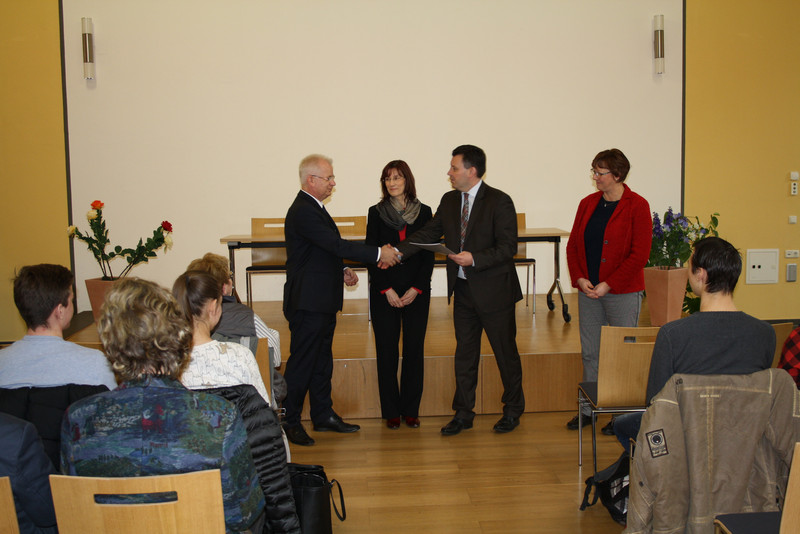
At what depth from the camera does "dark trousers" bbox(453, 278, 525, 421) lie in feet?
12.4

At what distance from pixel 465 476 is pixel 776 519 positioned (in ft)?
5.31

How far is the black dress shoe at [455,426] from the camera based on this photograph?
3.82 m

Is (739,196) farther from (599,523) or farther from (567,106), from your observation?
(599,523)

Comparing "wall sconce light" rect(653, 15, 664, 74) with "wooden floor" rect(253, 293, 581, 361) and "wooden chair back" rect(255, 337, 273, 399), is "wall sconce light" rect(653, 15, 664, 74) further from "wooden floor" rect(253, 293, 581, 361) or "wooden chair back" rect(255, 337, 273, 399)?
"wooden chair back" rect(255, 337, 273, 399)

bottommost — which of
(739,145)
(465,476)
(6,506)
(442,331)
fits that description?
(465,476)

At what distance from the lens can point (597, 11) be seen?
657cm

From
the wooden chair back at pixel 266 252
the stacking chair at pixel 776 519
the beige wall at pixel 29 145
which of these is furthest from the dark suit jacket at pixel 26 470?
the beige wall at pixel 29 145

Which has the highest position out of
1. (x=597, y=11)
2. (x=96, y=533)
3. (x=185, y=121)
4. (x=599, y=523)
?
(x=597, y=11)

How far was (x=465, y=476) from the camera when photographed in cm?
328

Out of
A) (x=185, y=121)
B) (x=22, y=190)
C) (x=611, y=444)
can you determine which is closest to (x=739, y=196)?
(x=611, y=444)

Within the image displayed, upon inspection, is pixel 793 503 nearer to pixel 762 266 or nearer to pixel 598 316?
pixel 598 316

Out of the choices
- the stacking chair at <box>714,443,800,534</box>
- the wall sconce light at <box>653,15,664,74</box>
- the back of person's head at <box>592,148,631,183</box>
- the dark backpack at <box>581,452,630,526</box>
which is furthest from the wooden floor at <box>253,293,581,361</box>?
the wall sconce light at <box>653,15,664,74</box>

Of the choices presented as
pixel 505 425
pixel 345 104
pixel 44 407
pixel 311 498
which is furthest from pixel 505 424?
pixel 345 104

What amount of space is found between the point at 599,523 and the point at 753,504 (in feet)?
2.58
